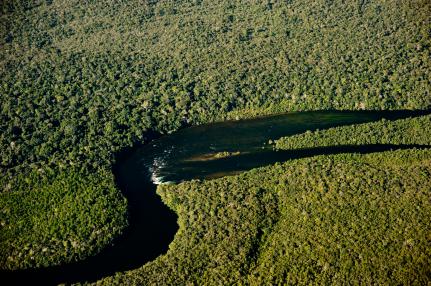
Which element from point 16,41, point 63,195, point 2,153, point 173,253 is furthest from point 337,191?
point 16,41

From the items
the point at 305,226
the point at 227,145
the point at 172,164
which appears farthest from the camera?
the point at 227,145

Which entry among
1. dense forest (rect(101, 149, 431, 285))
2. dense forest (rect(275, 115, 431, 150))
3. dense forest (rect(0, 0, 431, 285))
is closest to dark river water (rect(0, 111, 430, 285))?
dense forest (rect(275, 115, 431, 150))

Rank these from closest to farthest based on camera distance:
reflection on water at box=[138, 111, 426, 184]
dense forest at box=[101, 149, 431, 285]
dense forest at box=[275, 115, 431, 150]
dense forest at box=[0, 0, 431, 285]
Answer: dense forest at box=[101, 149, 431, 285]
dense forest at box=[0, 0, 431, 285]
reflection on water at box=[138, 111, 426, 184]
dense forest at box=[275, 115, 431, 150]

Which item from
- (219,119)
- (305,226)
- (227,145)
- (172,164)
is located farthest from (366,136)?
(172,164)

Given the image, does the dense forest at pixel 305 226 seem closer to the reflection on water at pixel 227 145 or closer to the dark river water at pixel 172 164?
the dark river water at pixel 172 164

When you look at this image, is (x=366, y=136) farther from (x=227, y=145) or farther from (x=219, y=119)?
(x=219, y=119)

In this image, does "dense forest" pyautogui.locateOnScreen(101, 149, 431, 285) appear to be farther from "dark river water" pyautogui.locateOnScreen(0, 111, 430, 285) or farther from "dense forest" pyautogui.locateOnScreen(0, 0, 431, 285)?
"dark river water" pyautogui.locateOnScreen(0, 111, 430, 285)
